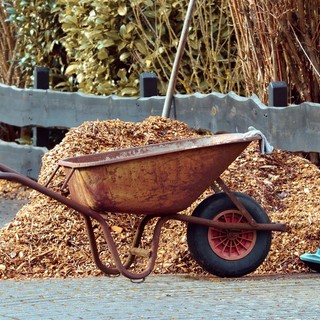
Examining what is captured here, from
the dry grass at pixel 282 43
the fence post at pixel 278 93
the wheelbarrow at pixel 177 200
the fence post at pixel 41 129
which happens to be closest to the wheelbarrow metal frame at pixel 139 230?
the wheelbarrow at pixel 177 200

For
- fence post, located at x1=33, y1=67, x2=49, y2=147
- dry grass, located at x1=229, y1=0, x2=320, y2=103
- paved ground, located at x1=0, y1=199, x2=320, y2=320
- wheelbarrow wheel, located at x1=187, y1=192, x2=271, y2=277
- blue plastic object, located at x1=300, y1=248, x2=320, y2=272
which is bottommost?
paved ground, located at x1=0, y1=199, x2=320, y2=320

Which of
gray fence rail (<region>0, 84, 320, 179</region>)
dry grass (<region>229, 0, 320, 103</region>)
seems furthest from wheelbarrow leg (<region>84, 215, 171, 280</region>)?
dry grass (<region>229, 0, 320, 103</region>)

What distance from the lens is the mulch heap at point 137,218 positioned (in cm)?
734

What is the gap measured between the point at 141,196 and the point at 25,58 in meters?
7.07

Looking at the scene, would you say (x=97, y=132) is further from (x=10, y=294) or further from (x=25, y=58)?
(x=25, y=58)

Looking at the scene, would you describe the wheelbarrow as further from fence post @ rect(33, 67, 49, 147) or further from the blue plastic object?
fence post @ rect(33, 67, 49, 147)

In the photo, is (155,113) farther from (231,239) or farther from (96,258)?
(96,258)

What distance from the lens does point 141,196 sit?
6.62m

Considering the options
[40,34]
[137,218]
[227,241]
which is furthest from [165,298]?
[40,34]

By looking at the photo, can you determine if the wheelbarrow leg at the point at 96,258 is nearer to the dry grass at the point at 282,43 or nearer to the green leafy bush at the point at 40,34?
the dry grass at the point at 282,43

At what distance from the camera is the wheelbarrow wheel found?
6.87 meters

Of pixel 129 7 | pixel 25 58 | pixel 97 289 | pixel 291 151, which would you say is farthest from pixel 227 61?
pixel 97 289

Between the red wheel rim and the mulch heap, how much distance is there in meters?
0.36

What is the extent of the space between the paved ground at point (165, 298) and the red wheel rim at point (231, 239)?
16cm
